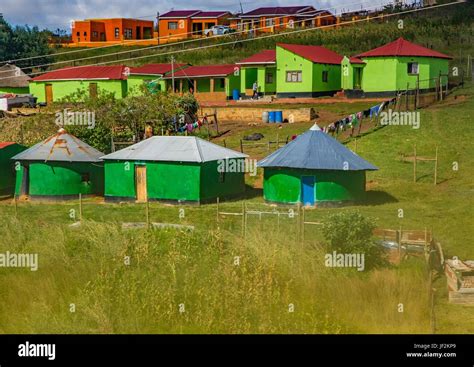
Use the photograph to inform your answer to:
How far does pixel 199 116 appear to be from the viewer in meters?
44.0

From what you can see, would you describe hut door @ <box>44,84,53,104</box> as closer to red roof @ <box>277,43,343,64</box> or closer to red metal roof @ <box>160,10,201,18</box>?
red metal roof @ <box>160,10,201,18</box>

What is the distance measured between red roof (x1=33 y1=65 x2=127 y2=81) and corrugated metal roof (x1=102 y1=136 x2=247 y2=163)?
27.0 metres

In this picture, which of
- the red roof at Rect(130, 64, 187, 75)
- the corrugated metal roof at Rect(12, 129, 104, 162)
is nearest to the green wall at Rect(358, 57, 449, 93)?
the red roof at Rect(130, 64, 187, 75)

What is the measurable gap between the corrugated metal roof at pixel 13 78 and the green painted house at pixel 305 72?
2103 centimetres

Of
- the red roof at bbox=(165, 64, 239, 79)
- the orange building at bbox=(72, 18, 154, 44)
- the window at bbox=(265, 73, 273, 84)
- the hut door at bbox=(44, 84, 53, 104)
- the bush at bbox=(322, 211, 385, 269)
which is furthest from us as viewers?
the hut door at bbox=(44, 84, 53, 104)

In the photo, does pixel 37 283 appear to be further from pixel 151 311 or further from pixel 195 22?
pixel 195 22

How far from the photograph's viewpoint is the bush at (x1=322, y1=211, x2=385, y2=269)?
15609 mm

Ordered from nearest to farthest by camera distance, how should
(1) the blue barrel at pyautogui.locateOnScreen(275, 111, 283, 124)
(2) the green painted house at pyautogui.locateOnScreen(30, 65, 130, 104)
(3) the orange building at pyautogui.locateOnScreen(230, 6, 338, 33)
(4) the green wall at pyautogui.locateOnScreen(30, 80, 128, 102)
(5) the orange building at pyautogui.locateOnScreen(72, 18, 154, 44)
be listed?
1. (5) the orange building at pyautogui.locateOnScreen(72, 18, 154, 44)
2. (1) the blue barrel at pyautogui.locateOnScreen(275, 111, 283, 124)
3. (3) the orange building at pyautogui.locateOnScreen(230, 6, 338, 33)
4. (2) the green painted house at pyautogui.locateOnScreen(30, 65, 130, 104)
5. (4) the green wall at pyautogui.locateOnScreen(30, 80, 128, 102)

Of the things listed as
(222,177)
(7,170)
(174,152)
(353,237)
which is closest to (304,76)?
(222,177)

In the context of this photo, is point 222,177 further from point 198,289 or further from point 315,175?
point 198,289

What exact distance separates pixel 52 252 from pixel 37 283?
129 cm

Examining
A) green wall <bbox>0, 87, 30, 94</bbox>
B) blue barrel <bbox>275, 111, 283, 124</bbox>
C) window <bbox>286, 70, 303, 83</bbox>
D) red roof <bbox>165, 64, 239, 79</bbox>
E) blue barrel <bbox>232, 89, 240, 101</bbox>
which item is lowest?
blue barrel <bbox>275, 111, 283, 124</bbox>

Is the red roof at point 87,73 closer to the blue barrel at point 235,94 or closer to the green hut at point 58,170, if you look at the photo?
the blue barrel at point 235,94

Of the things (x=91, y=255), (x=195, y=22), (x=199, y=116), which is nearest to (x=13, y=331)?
(x=91, y=255)
